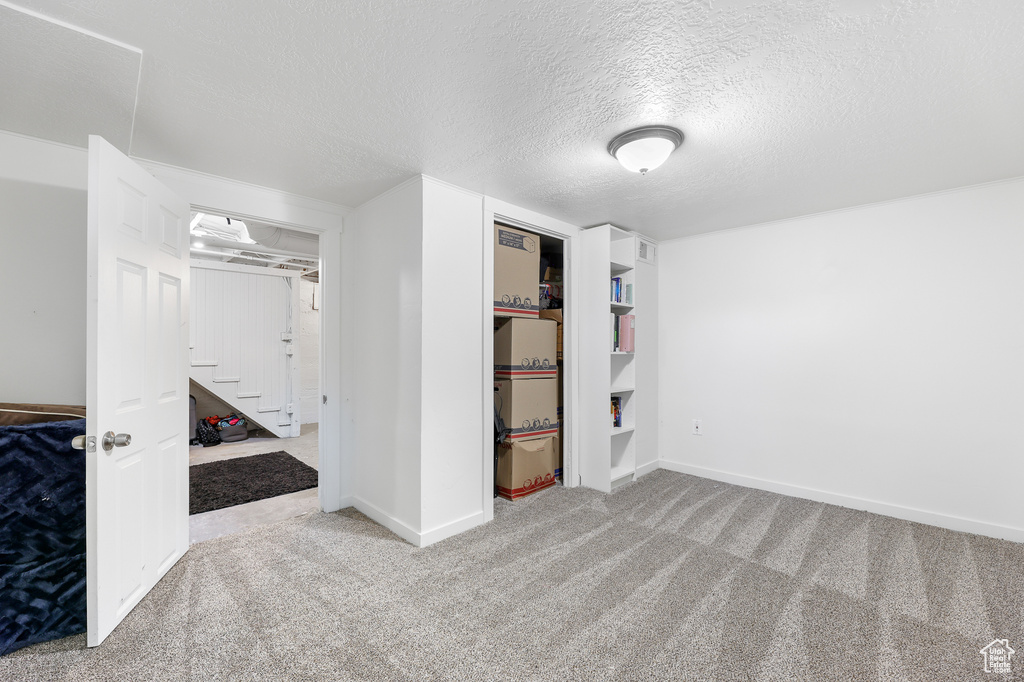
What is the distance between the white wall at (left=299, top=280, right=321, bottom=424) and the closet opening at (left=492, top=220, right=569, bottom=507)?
4282 mm

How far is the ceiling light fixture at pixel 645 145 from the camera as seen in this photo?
2.15 meters

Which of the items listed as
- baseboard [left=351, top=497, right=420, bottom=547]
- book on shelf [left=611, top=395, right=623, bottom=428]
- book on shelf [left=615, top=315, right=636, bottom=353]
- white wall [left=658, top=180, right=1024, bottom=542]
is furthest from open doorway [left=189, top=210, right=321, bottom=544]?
white wall [left=658, top=180, right=1024, bottom=542]

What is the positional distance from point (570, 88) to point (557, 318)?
226 centimetres

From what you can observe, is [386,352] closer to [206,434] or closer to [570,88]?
[570,88]

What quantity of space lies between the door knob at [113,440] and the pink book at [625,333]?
325 centimetres

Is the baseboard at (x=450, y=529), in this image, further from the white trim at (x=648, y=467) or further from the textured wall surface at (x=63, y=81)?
the textured wall surface at (x=63, y=81)

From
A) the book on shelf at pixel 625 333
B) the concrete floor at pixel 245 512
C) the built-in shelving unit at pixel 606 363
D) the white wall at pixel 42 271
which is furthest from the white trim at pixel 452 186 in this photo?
the concrete floor at pixel 245 512

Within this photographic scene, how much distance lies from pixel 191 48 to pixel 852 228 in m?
4.08

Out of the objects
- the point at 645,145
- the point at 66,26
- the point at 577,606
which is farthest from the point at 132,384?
the point at 645,145

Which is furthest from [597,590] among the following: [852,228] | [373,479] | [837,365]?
[852,228]

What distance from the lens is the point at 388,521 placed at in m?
2.90

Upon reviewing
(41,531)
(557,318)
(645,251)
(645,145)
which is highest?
(645,145)

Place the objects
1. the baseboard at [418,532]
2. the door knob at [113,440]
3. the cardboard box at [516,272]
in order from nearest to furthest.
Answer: the door knob at [113,440], the baseboard at [418,532], the cardboard box at [516,272]

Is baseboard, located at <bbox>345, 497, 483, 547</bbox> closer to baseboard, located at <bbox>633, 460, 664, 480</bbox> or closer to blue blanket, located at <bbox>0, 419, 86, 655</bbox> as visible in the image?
blue blanket, located at <bbox>0, 419, 86, 655</bbox>
